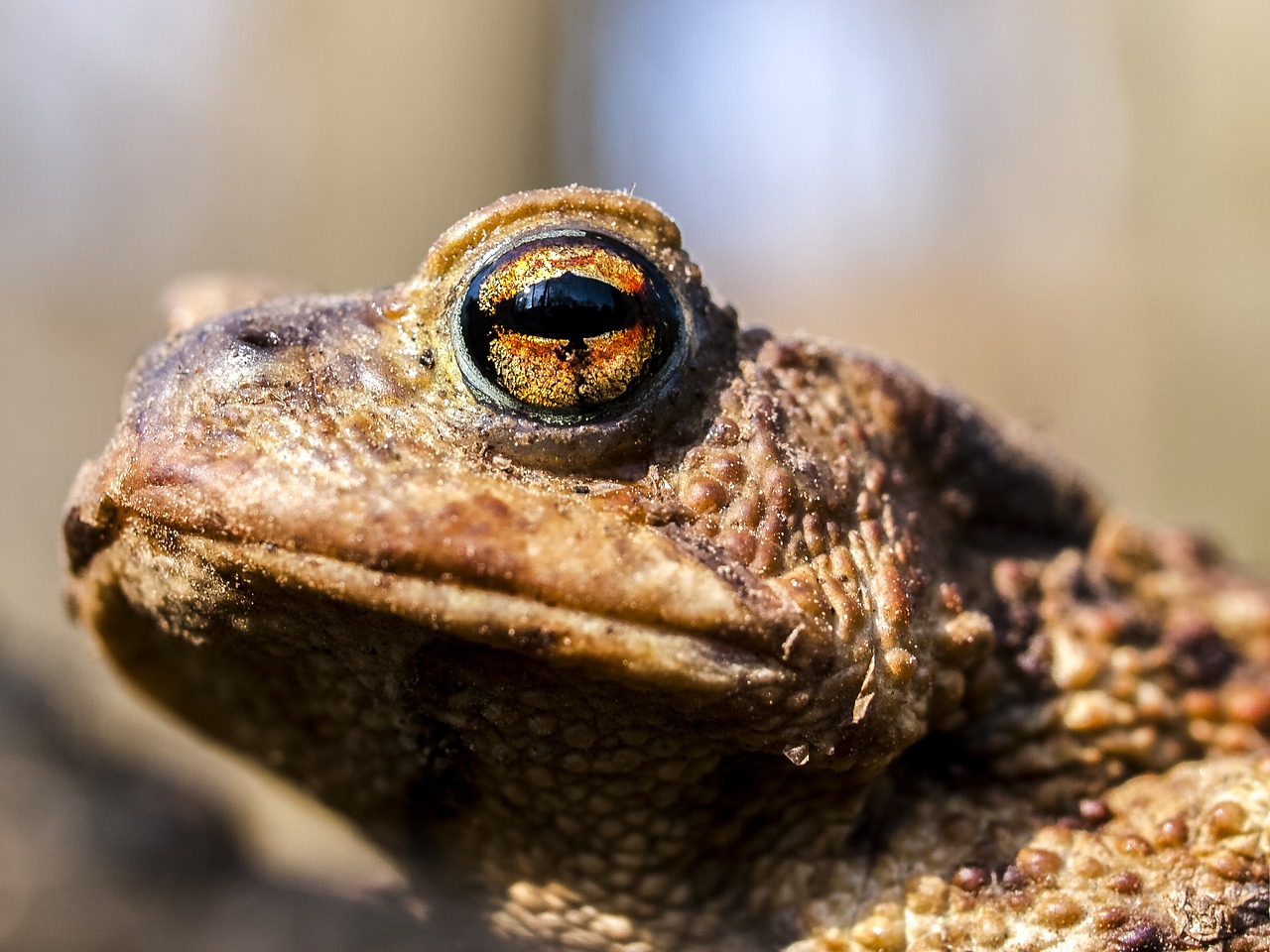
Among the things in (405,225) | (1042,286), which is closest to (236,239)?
(405,225)

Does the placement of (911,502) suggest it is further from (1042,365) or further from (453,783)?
(1042,365)

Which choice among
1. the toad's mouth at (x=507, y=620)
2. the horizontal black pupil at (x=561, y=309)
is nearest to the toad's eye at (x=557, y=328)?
the horizontal black pupil at (x=561, y=309)

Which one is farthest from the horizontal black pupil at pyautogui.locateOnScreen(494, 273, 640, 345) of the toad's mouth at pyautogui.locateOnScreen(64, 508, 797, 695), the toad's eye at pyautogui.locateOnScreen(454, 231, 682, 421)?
the toad's mouth at pyautogui.locateOnScreen(64, 508, 797, 695)

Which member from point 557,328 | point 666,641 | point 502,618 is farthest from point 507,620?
point 557,328

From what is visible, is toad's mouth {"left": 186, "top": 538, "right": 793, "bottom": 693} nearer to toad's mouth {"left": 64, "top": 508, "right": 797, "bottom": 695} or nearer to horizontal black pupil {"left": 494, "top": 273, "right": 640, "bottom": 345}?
toad's mouth {"left": 64, "top": 508, "right": 797, "bottom": 695}

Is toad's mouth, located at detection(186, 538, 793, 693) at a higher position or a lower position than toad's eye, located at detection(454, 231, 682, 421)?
lower

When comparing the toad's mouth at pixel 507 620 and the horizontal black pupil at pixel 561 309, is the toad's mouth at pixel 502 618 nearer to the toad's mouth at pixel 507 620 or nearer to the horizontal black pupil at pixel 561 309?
the toad's mouth at pixel 507 620
